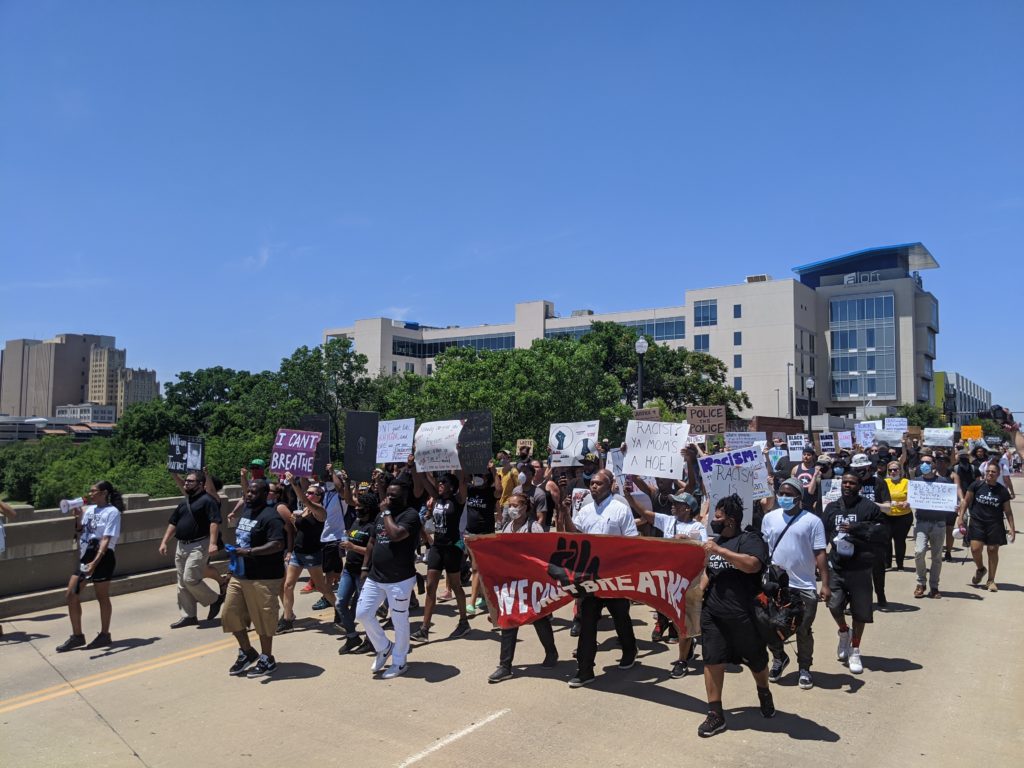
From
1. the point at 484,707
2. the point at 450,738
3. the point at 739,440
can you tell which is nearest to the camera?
the point at 450,738

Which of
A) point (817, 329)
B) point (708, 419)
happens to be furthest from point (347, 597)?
point (817, 329)

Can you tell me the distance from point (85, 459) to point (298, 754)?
229 ft

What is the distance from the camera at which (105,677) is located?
8.14 metres

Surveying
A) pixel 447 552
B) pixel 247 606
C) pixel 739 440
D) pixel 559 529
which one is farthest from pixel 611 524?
pixel 739 440

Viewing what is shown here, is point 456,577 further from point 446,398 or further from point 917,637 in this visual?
point 446,398

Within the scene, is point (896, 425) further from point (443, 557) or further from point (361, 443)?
point (443, 557)

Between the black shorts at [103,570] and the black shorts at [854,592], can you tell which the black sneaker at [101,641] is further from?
the black shorts at [854,592]

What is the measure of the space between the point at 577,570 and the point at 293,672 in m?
3.04

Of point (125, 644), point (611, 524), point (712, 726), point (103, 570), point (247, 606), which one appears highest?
point (611, 524)

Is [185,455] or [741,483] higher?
[185,455]

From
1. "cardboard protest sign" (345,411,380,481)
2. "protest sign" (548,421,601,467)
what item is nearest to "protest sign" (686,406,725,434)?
"protest sign" (548,421,601,467)

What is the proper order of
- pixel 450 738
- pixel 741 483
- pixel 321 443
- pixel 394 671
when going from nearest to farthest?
1. pixel 450 738
2. pixel 394 671
3. pixel 741 483
4. pixel 321 443

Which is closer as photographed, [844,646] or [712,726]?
[712,726]

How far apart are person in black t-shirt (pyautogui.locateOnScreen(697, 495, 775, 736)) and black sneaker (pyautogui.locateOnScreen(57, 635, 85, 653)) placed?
6.95 m
